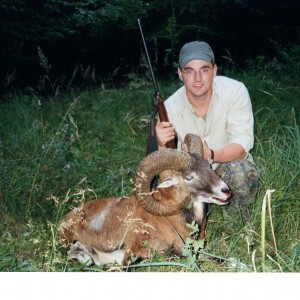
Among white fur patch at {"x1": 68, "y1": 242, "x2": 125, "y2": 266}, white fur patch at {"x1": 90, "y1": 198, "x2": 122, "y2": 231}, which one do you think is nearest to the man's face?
white fur patch at {"x1": 90, "y1": 198, "x2": 122, "y2": 231}

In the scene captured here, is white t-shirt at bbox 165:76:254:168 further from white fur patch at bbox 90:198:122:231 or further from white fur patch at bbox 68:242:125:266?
white fur patch at bbox 68:242:125:266

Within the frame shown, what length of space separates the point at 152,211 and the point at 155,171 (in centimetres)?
33

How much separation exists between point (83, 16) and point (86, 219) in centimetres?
768

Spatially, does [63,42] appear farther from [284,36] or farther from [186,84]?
[186,84]

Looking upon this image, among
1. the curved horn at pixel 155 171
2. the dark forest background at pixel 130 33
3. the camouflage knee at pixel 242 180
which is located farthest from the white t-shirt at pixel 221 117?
the dark forest background at pixel 130 33

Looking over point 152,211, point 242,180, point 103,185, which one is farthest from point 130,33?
point 152,211

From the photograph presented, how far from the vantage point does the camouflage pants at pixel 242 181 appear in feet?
13.4

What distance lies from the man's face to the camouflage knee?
2.42 feet

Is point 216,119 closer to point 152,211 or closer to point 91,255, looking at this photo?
point 152,211

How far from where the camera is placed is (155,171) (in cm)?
352

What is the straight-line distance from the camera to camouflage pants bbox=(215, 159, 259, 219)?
13.4 ft

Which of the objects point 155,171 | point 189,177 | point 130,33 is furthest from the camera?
point 130,33

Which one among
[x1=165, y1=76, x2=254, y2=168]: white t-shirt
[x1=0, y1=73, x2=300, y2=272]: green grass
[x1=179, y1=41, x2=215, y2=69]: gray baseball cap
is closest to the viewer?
[x1=0, y1=73, x2=300, y2=272]: green grass

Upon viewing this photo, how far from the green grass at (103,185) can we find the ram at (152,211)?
15 cm
